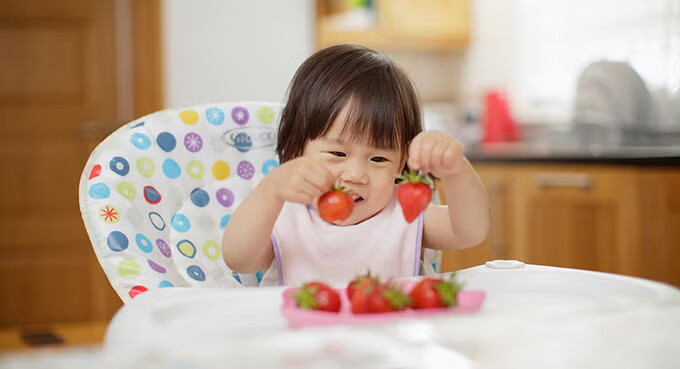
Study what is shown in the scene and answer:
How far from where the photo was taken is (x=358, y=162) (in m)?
1.21

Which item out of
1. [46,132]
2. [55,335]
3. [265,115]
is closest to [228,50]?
[46,132]

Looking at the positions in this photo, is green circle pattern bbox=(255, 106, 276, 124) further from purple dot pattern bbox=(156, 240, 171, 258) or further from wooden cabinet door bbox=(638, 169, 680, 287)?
wooden cabinet door bbox=(638, 169, 680, 287)

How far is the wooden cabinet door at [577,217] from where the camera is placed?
2775 mm

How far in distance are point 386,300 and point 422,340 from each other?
19cm

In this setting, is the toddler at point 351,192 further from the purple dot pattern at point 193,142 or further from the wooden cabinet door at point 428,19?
the wooden cabinet door at point 428,19

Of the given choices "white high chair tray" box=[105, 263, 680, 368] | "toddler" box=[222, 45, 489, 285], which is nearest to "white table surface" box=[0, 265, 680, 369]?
"white high chair tray" box=[105, 263, 680, 368]

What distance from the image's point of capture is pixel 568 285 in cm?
96

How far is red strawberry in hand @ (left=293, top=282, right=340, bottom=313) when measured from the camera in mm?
787

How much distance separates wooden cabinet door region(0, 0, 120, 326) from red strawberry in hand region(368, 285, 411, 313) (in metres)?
3.20

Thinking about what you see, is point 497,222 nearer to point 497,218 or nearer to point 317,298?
point 497,218

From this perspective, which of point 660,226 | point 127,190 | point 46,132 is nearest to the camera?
point 127,190

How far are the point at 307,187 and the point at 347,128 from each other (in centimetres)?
23

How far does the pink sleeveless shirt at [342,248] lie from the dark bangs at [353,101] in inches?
4.9

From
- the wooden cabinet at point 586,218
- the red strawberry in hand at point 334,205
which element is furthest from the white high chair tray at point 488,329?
the wooden cabinet at point 586,218
